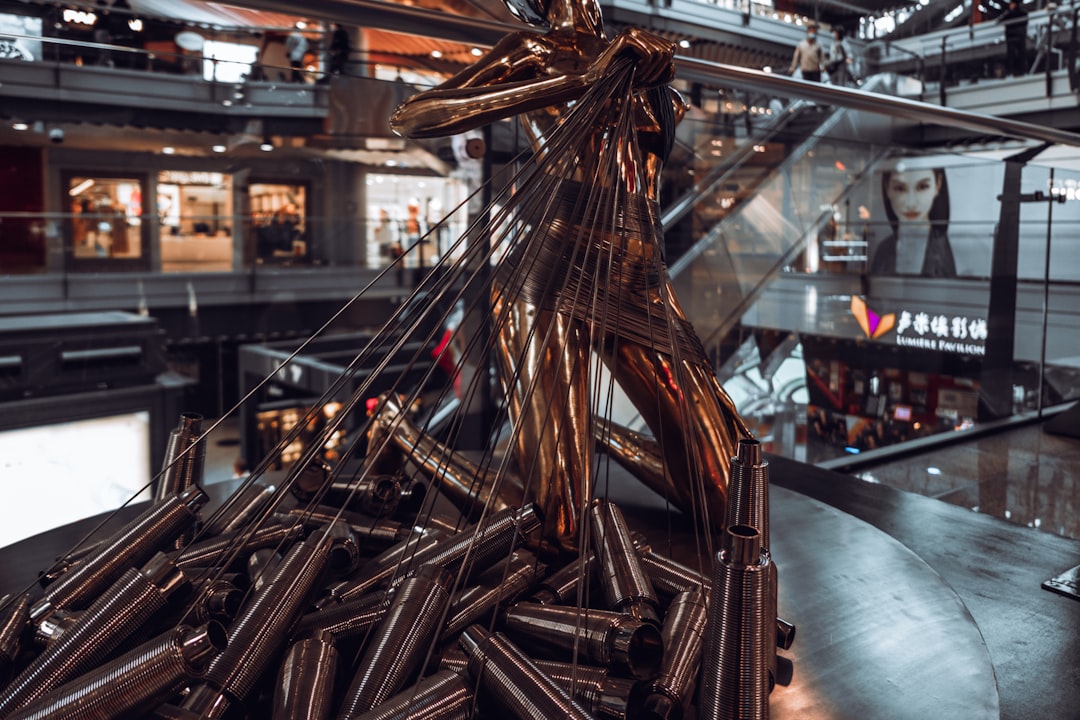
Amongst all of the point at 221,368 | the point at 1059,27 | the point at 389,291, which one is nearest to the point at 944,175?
the point at 389,291

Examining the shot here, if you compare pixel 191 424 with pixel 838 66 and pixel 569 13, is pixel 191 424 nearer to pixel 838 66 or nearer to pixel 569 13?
pixel 569 13

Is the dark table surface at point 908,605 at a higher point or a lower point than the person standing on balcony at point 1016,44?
lower

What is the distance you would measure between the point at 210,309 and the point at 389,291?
1.38 metres

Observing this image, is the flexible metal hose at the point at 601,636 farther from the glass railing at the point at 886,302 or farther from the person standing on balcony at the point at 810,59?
the person standing on balcony at the point at 810,59

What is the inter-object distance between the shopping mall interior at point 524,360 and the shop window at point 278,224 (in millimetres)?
24

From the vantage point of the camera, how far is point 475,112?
128 centimetres

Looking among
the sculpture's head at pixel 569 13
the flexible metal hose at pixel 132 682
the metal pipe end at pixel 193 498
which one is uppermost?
the sculpture's head at pixel 569 13

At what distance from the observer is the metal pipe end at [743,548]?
793 mm

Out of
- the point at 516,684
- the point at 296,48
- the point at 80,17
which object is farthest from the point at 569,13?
the point at 296,48

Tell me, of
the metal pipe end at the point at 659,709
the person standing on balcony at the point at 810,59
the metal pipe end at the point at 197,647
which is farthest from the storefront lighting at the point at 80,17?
the metal pipe end at the point at 659,709

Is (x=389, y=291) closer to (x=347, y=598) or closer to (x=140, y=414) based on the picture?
(x=140, y=414)

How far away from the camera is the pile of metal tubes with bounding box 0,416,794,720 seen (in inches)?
32.4

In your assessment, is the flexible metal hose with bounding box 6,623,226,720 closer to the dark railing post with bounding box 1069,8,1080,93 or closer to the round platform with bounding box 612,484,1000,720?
the round platform with bounding box 612,484,1000,720

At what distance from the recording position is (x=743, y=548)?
79cm
